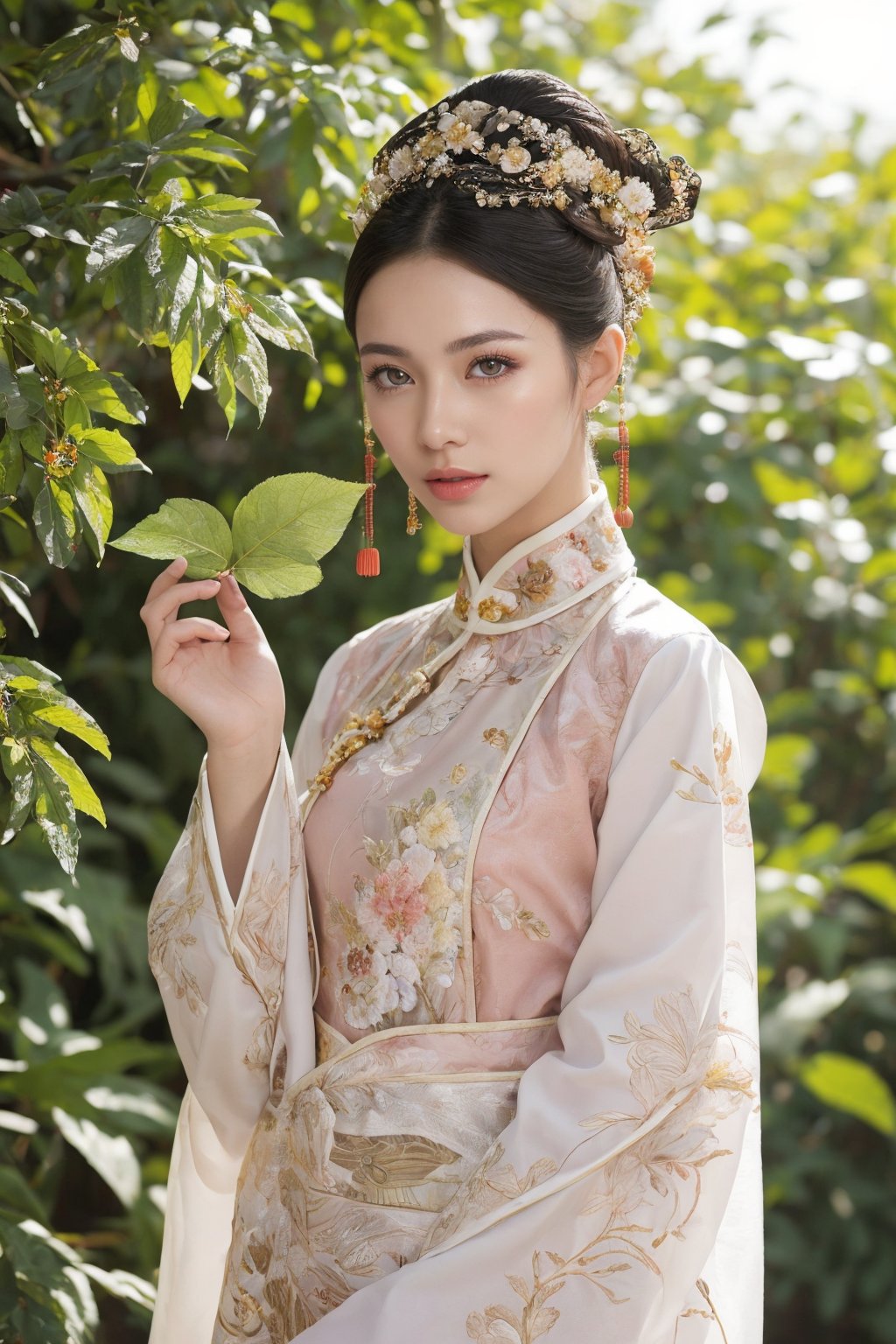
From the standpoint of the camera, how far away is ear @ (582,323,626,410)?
3.52ft

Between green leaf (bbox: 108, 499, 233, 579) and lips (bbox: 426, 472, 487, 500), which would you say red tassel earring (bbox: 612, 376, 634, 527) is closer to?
lips (bbox: 426, 472, 487, 500)

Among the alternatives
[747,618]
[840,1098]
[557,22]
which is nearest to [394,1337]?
[840,1098]

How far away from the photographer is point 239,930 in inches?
42.9

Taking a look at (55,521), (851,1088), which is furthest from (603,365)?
(851,1088)

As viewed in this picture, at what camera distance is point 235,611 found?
1026 millimetres

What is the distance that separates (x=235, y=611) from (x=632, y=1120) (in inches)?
17.7

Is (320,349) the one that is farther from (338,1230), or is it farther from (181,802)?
(338,1230)

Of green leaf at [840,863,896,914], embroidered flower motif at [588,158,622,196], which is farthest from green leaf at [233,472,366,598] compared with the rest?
green leaf at [840,863,896,914]

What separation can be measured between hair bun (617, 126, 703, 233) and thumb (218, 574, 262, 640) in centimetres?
44

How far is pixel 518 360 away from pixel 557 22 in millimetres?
1682

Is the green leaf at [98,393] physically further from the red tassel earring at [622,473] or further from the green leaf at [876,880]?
the green leaf at [876,880]

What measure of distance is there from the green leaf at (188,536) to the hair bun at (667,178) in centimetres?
43

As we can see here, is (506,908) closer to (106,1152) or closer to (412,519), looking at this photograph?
(412,519)

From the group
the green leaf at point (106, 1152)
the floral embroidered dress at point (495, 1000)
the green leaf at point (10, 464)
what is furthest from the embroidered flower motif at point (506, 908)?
the green leaf at point (106, 1152)
